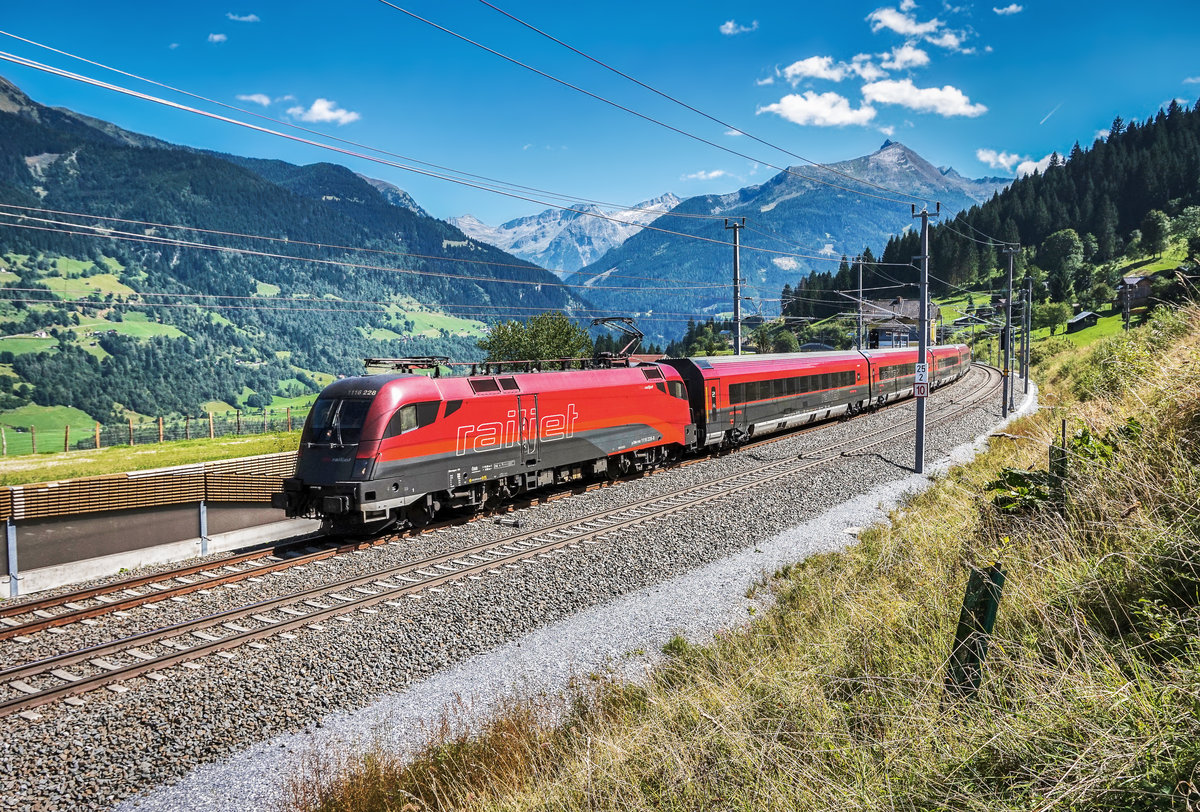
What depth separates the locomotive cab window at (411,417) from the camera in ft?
45.0

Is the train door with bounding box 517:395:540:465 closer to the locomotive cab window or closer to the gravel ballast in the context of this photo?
the gravel ballast

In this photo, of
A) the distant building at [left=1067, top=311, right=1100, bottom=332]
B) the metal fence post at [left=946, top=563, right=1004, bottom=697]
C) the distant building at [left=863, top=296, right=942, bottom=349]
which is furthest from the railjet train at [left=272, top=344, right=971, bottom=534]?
the distant building at [left=1067, top=311, right=1100, bottom=332]

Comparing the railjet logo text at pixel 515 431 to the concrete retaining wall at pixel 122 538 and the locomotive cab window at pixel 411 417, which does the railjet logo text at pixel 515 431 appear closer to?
the locomotive cab window at pixel 411 417

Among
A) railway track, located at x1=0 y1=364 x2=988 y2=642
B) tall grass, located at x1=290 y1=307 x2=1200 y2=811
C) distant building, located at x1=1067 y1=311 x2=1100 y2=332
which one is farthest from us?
distant building, located at x1=1067 y1=311 x2=1100 y2=332

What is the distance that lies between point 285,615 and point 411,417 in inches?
185

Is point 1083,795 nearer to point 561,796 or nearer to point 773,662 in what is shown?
point 561,796

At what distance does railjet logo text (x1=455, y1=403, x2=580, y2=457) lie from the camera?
1533cm

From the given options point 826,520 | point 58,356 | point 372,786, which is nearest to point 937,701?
→ point 372,786

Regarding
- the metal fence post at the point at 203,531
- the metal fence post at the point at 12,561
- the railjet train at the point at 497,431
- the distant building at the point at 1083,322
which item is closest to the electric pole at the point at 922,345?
the railjet train at the point at 497,431

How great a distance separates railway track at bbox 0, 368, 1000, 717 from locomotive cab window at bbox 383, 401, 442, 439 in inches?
105

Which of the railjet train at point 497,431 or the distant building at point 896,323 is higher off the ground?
the distant building at point 896,323

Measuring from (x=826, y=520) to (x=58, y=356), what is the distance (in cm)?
19522

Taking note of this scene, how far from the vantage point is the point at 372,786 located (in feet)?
20.4

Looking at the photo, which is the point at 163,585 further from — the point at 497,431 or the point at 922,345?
the point at 922,345
